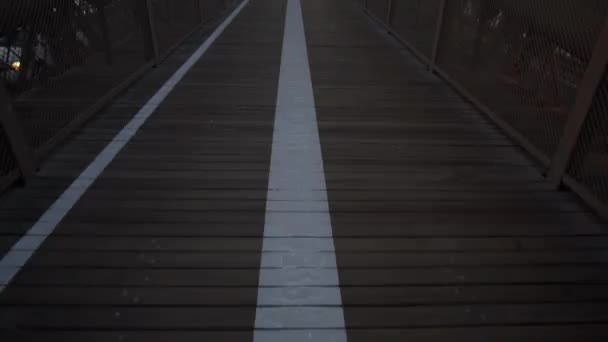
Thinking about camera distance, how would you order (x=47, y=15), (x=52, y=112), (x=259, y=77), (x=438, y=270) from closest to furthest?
(x=438, y=270), (x=47, y=15), (x=52, y=112), (x=259, y=77)

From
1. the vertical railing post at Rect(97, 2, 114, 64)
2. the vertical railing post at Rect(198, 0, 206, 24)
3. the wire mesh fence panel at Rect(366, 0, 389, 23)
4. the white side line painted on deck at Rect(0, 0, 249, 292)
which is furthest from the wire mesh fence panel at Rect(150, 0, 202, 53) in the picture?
the wire mesh fence panel at Rect(366, 0, 389, 23)

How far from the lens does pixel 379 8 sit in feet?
22.9

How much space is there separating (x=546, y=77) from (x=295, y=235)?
1.85 m

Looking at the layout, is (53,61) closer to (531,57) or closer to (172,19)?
(172,19)

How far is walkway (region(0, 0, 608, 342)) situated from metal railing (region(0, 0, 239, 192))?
152 mm

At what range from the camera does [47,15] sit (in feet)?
7.39

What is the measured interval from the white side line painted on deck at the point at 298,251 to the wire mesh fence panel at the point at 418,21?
87.3 inches

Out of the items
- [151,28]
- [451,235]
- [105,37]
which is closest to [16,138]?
[105,37]

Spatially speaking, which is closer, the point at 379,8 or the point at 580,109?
the point at 580,109

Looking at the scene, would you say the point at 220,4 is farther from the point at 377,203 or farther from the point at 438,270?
the point at 438,270

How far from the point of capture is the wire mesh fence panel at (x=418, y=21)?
4258 millimetres

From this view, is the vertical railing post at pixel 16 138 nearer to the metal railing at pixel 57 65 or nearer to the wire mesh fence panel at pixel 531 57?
the metal railing at pixel 57 65

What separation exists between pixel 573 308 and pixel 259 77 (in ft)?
10.5

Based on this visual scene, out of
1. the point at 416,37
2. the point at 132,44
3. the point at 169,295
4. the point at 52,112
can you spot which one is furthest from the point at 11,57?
the point at 416,37
